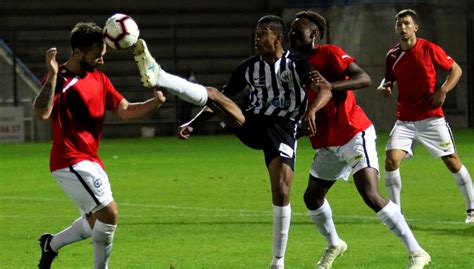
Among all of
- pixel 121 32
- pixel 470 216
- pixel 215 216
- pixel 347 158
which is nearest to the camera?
pixel 121 32

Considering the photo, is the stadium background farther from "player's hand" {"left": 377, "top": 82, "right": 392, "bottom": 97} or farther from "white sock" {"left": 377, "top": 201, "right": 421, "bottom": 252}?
"white sock" {"left": 377, "top": 201, "right": 421, "bottom": 252}

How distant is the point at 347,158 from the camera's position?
38.7 feet

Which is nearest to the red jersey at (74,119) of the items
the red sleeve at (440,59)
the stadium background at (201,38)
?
the red sleeve at (440,59)

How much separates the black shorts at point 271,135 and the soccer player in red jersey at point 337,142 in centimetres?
22

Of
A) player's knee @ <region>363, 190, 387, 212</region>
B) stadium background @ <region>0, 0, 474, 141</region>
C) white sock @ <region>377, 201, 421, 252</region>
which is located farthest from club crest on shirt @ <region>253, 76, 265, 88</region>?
stadium background @ <region>0, 0, 474, 141</region>

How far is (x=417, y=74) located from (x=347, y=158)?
4103mm

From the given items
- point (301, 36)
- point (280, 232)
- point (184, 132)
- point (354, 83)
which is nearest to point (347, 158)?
point (354, 83)

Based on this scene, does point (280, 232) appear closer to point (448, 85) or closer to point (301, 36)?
point (301, 36)

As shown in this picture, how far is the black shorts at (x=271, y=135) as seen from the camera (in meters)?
11.4

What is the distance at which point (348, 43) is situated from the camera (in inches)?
1508

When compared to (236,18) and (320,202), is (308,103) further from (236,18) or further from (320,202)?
(236,18)

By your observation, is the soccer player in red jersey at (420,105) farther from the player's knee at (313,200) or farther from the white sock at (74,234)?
the white sock at (74,234)


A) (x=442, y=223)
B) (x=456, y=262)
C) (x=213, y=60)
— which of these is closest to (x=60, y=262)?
(x=456, y=262)

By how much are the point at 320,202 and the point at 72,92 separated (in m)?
2.79
